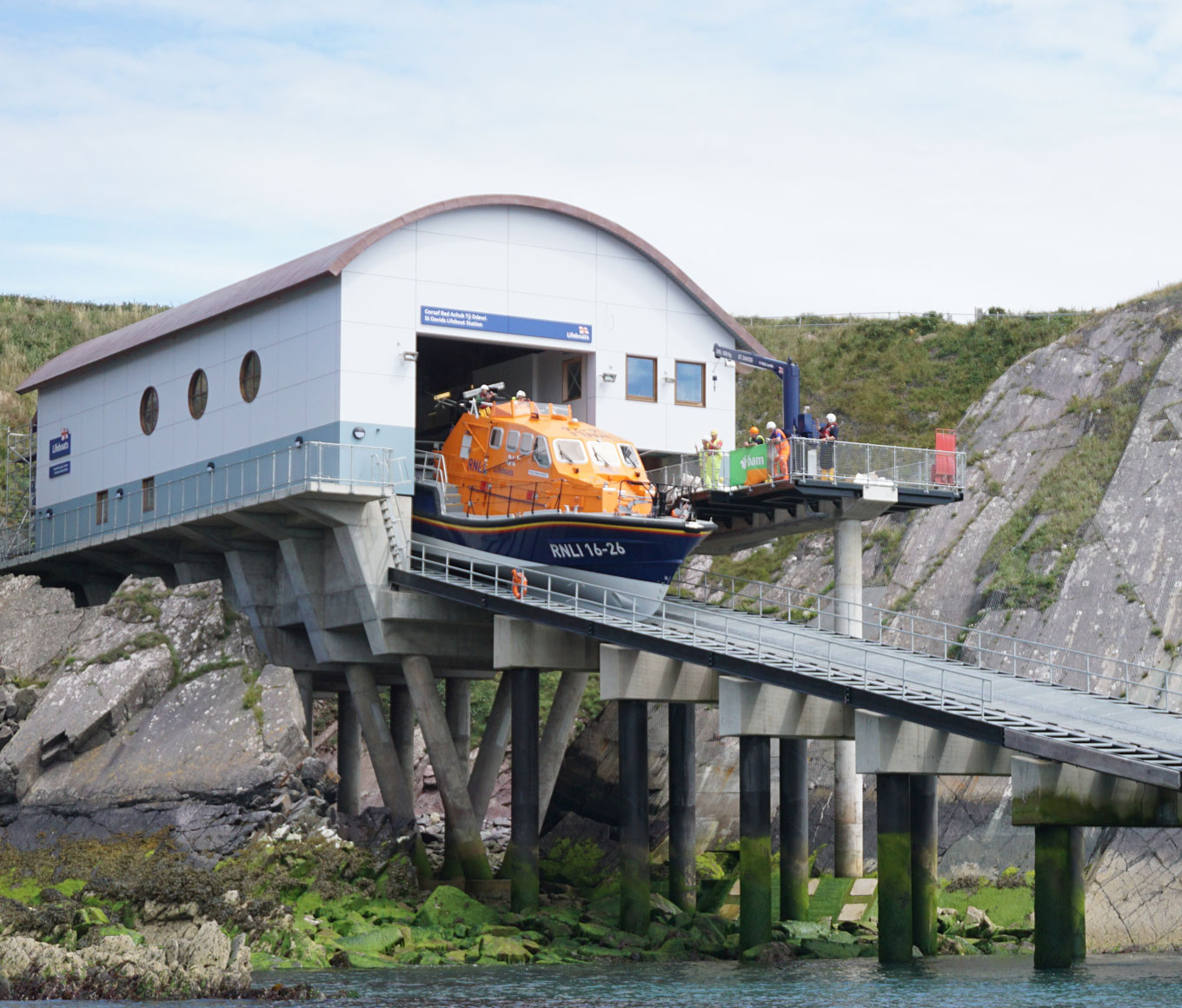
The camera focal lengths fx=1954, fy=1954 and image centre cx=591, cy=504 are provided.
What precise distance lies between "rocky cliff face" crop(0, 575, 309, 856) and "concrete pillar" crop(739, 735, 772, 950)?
1184cm

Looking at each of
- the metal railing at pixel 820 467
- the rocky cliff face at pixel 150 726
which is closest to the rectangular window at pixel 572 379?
the metal railing at pixel 820 467

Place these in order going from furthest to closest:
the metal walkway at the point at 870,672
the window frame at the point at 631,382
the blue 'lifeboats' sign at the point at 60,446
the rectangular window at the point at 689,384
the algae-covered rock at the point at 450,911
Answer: the blue 'lifeboats' sign at the point at 60,446 < the rectangular window at the point at 689,384 < the window frame at the point at 631,382 < the algae-covered rock at the point at 450,911 < the metal walkway at the point at 870,672

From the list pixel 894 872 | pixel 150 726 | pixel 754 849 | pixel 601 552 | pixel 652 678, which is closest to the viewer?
pixel 894 872

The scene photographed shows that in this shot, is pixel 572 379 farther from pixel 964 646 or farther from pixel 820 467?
pixel 964 646

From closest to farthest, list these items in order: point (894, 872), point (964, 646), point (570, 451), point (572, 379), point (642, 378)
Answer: point (894, 872) < point (964, 646) < point (570, 451) < point (642, 378) < point (572, 379)

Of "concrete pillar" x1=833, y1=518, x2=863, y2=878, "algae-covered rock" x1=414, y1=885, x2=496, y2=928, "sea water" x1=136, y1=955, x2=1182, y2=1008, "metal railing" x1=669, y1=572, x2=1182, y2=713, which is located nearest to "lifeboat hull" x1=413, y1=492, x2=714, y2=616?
"metal railing" x1=669, y1=572, x2=1182, y2=713

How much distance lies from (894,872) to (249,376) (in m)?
23.5

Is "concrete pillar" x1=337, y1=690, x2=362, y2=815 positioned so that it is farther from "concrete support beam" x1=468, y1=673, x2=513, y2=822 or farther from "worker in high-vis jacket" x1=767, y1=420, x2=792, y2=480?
"worker in high-vis jacket" x1=767, y1=420, x2=792, y2=480

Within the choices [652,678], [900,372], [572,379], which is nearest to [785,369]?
[572,379]

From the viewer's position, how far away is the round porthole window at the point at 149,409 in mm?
55912

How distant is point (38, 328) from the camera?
314ft

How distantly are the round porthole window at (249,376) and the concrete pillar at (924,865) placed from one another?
20.2 metres

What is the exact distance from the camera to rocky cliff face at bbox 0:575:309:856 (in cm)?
4591

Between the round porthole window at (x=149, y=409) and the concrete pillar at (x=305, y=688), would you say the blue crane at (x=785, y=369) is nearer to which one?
the concrete pillar at (x=305, y=688)
